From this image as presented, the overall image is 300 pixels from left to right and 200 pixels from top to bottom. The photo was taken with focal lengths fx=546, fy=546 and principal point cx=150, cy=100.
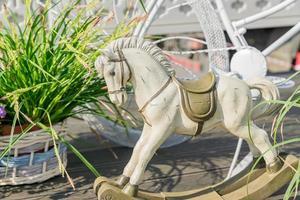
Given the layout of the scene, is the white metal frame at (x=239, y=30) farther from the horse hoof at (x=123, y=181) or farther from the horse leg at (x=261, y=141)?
the horse hoof at (x=123, y=181)

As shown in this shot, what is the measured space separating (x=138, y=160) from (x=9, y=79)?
43 centimetres

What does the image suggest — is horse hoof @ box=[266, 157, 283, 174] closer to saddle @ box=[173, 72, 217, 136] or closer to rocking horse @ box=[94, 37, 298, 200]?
rocking horse @ box=[94, 37, 298, 200]

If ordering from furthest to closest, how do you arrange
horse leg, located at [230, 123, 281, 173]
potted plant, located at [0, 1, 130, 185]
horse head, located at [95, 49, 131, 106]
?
1. potted plant, located at [0, 1, 130, 185]
2. horse leg, located at [230, 123, 281, 173]
3. horse head, located at [95, 49, 131, 106]

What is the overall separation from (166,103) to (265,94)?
0.23 m

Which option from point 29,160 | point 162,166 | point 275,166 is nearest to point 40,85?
point 29,160

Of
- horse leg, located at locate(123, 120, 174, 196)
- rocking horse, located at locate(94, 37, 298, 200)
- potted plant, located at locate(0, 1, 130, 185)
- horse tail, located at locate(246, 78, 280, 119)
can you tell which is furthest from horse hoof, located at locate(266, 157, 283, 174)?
potted plant, located at locate(0, 1, 130, 185)

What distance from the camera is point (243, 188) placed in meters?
1.29

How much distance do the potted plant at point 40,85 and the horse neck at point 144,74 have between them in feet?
0.71

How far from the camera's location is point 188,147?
5.88ft

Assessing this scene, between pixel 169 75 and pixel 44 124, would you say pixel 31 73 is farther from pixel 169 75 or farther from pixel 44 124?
pixel 169 75

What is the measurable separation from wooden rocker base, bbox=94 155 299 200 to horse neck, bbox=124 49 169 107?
0.22m

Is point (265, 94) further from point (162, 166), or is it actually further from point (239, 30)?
point (162, 166)

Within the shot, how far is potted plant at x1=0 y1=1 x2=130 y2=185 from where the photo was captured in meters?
1.39

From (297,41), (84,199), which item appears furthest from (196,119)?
(297,41)
